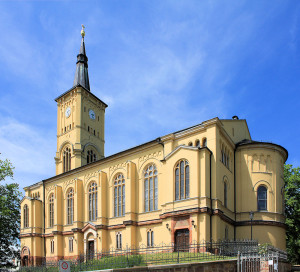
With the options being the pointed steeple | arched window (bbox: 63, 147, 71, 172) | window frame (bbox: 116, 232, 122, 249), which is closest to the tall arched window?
window frame (bbox: 116, 232, 122, 249)

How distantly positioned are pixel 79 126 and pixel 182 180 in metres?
25.3

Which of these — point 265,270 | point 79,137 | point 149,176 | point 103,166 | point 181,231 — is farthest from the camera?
point 79,137

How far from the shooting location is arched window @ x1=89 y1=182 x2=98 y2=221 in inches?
1505

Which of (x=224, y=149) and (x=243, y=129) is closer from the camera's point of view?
(x=224, y=149)

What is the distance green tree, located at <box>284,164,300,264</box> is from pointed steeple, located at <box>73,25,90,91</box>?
32.9 meters

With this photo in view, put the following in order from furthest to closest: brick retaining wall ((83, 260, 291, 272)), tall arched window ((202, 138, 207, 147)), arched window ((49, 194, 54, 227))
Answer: arched window ((49, 194, 54, 227)) → tall arched window ((202, 138, 207, 147)) → brick retaining wall ((83, 260, 291, 272))

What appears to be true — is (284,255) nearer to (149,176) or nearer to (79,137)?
(149,176)

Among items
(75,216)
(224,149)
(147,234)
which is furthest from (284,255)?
(75,216)

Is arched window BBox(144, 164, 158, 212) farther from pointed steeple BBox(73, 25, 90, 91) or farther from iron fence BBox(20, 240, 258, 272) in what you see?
pointed steeple BBox(73, 25, 90, 91)

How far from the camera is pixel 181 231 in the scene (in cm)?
2820

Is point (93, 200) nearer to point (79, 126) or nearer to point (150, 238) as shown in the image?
point (150, 238)

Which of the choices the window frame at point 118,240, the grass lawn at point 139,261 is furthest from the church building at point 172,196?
the grass lawn at point 139,261

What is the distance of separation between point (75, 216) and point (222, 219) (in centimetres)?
1843

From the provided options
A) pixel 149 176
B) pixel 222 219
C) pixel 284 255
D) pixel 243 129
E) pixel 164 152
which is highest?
pixel 243 129
